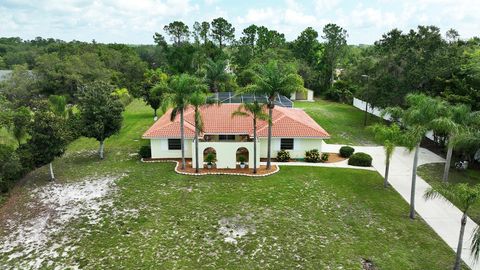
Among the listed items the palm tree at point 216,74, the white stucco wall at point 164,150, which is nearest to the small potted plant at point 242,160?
the white stucco wall at point 164,150

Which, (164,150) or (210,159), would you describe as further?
(164,150)

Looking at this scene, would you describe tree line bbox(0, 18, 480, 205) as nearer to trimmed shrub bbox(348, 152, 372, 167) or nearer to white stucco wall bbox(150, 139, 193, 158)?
white stucco wall bbox(150, 139, 193, 158)

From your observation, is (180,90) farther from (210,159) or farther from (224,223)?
(224,223)

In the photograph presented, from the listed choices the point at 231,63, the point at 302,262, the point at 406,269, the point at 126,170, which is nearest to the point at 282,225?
the point at 302,262

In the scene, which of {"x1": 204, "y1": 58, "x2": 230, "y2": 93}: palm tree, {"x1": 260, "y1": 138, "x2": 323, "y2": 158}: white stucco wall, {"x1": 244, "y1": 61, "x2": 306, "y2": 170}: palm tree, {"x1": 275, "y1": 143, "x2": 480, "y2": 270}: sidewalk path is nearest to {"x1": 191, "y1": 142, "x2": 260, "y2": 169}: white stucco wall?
{"x1": 260, "y1": 138, "x2": 323, "y2": 158}: white stucco wall

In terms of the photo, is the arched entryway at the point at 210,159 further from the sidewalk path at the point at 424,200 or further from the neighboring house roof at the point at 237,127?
the sidewalk path at the point at 424,200

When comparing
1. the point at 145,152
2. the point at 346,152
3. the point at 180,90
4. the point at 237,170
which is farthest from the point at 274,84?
the point at 145,152
